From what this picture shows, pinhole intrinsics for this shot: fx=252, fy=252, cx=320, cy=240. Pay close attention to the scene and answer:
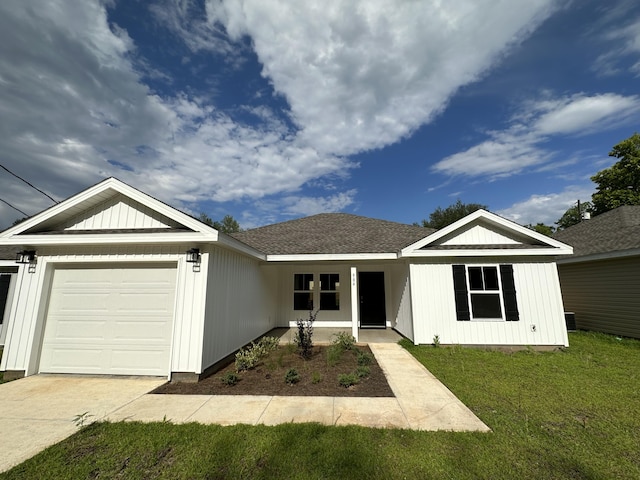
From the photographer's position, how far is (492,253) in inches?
298

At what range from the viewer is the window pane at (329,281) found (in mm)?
11078

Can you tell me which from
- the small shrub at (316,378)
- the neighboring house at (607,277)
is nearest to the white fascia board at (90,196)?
the small shrub at (316,378)

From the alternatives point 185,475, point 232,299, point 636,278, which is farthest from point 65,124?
point 636,278

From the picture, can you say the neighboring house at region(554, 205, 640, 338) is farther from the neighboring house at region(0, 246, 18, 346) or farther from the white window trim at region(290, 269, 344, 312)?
the neighboring house at region(0, 246, 18, 346)

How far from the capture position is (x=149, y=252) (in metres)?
5.62

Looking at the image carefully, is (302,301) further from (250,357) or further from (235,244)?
(235,244)

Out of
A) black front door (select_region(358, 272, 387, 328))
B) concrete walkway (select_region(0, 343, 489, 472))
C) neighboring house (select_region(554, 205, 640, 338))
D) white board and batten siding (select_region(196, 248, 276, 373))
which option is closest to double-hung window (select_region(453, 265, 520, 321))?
concrete walkway (select_region(0, 343, 489, 472))

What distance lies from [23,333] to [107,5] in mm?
8620

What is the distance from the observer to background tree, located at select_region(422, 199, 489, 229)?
3831cm

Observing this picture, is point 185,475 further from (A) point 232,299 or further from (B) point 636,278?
(B) point 636,278

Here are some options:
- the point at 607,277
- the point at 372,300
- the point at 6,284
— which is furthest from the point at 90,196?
the point at 607,277

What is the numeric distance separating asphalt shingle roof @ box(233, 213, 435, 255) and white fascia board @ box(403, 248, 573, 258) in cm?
112

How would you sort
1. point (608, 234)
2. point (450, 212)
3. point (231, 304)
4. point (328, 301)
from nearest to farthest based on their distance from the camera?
point (231, 304)
point (608, 234)
point (328, 301)
point (450, 212)

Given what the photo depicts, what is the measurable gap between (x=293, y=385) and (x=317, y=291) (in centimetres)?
620
